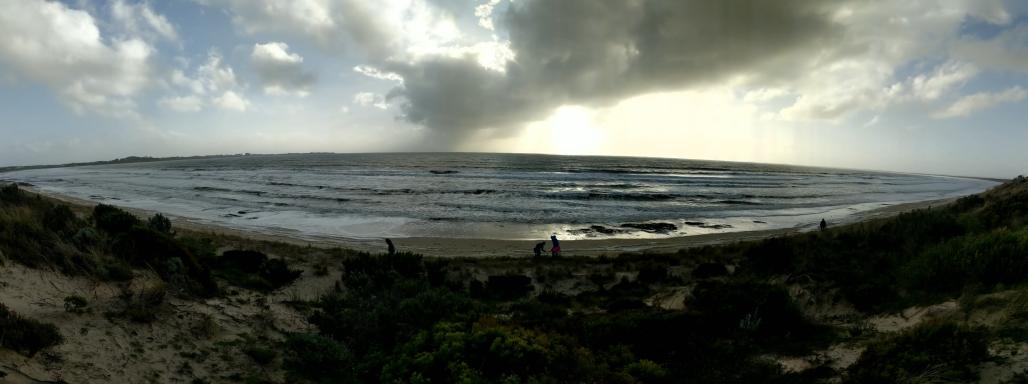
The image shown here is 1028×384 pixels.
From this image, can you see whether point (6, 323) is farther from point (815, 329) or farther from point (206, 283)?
point (815, 329)

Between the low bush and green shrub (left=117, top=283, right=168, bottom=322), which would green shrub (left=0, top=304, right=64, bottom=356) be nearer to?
green shrub (left=117, top=283, right=168, bottom=322)

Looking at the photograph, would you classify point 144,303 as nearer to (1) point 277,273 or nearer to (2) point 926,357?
(1) point 277,273

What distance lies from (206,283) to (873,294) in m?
16.3

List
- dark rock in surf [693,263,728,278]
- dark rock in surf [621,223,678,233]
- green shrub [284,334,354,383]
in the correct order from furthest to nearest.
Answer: dark rock in surf [621,223,678,233], dark rock in surf [693,263,728,278], green shrub [284,334,354,383]

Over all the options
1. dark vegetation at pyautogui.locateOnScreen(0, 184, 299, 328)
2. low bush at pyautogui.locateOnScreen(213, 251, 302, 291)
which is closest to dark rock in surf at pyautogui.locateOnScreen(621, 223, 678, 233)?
low bush at pyautogui.locateOnScreen(213, 251, 302, 291)

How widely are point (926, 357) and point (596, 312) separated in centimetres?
751

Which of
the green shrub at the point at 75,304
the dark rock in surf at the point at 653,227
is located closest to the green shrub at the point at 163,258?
the green shrub at the point at 75,304

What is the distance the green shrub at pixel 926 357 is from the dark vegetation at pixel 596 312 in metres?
0.02

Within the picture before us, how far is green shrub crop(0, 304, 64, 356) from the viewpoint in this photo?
231 inches

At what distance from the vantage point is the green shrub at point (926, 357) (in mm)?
6031

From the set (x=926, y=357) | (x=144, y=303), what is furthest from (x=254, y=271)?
(x=926, y=357)

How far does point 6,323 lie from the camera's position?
6.05m

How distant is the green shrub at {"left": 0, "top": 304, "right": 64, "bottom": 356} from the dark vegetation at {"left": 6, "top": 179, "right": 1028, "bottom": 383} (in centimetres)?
134

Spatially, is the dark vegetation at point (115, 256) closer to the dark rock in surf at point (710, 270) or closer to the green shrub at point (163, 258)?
the green shrub at point (163, 258)
